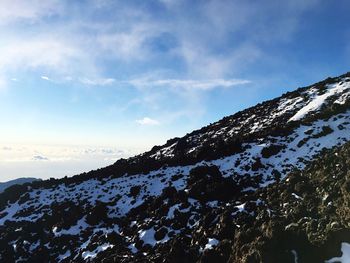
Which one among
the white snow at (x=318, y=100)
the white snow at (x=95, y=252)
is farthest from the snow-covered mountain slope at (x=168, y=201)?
the white snow at (x=318, y=100)

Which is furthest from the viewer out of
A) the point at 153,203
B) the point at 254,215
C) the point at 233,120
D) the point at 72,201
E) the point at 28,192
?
the point at 233,120

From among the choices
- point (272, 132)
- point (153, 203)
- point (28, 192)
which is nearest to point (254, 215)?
point (153, 203)

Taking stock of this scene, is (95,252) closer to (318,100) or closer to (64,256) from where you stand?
(64,256)

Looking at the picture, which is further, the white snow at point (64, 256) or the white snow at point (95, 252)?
the white snow at point (64, 256)

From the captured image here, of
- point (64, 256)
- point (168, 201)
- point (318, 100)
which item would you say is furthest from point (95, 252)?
point (318, 100)

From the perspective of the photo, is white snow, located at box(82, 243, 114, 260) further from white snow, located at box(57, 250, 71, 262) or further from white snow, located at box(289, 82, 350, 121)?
white snow, located at box(289, 82, 350, 121)

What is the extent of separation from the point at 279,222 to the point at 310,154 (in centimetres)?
2496

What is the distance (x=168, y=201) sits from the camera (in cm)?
4216

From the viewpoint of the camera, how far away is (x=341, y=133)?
1896 inches

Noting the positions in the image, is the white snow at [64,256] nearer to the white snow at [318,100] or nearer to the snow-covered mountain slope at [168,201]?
the snow-covered mountain slope at [168,201]

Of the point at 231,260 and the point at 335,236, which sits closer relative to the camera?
the point at 335,236

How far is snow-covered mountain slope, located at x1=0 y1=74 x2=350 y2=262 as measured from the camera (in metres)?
31.3

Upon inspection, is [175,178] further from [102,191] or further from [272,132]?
[272,132]

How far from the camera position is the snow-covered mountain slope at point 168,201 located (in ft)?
103
